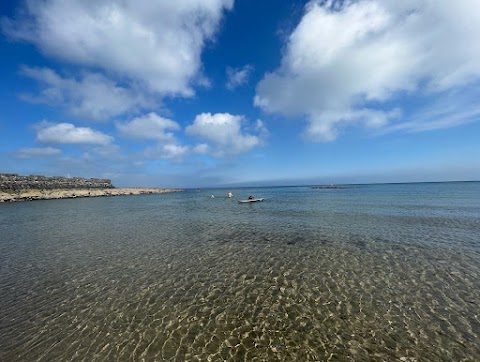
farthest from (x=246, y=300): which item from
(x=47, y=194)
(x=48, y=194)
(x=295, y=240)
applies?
(x=48, y=194)

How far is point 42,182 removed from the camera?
10950 cm

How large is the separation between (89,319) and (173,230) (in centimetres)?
1793

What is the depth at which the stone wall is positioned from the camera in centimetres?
9534

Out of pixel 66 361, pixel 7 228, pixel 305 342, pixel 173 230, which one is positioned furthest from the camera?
pixel 7 228

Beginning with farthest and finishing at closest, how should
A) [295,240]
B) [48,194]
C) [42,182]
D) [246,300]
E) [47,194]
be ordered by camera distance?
[42,182]
[48,194]
[47,194]
[295,240]
[246,300]

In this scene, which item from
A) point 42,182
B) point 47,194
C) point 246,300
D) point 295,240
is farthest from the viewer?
point 42,182

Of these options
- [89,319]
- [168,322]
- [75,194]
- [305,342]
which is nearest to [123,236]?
[89,319]

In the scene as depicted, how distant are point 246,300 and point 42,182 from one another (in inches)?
5254

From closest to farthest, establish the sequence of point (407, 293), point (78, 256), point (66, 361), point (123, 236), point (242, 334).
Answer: point (66, 361), point (242, 334), point (407, 293), point (78, 256), point (123, 236)

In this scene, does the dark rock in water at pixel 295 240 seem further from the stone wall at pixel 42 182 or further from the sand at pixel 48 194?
the stone wall at pixel 42 182

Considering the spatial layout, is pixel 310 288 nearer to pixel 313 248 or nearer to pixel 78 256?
pixel 313 248

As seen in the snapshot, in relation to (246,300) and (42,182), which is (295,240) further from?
(42,182)

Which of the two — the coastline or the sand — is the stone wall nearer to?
the coastline

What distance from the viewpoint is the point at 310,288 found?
12141mm
